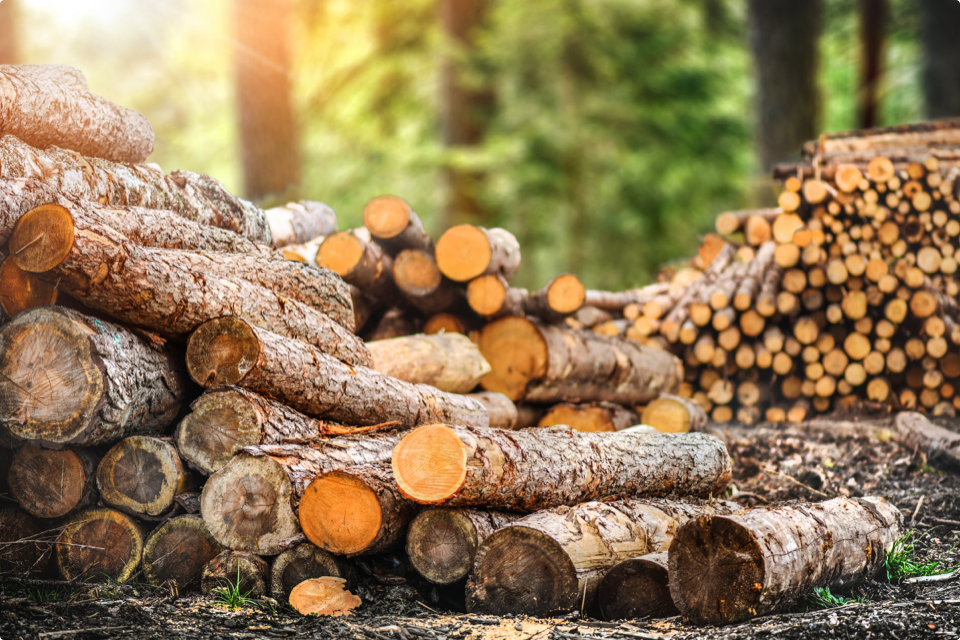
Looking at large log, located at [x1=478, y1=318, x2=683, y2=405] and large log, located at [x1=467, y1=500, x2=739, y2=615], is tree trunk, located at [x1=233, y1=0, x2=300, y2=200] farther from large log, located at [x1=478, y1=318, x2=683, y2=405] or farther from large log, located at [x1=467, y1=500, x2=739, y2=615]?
large log, located at [x1=467, y1=500, x2=739, y2=615]

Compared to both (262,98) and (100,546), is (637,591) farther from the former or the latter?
(262,98)

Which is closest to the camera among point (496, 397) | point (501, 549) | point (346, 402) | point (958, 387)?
point (501, 549)

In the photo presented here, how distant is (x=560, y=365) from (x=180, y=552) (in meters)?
3.07

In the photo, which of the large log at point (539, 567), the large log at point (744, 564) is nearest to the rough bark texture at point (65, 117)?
the large log at point (539, 567)

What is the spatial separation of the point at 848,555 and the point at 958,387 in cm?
397

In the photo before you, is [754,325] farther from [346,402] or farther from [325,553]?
[325,553]

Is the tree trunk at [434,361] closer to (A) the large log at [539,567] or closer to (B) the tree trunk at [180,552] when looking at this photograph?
(B) the tree trunk at [180,552]

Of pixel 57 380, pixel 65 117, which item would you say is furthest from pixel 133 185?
pixel 57 380

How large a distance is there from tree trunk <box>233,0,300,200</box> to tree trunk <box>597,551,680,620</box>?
25.3 feet

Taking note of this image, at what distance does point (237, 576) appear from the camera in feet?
10.7

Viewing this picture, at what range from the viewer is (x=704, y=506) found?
13.8 ft

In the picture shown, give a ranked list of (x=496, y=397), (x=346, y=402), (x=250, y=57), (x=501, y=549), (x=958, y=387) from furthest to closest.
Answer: (x=250, y=57) → (x=958, y=387) → (x=496, y=397) → (x=346, y=402) → (x=501, y=549)

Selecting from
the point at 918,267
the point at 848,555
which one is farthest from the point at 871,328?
the point at 848,555

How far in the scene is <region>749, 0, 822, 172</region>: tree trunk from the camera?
11.4 metres
